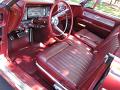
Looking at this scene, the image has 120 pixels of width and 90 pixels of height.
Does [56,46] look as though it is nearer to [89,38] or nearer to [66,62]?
[66,62]

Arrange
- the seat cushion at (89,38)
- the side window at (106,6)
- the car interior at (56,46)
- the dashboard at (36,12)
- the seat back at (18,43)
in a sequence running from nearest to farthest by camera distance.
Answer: the car interior at (56,46) → the dashboard at (36,12) → the seat back at (18,43) → the seat cushion at (89,38) → the side window at (106,6)

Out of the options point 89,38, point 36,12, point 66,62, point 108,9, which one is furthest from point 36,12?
point 108,9

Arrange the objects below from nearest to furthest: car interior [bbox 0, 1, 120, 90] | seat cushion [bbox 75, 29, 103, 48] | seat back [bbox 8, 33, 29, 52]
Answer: car interior [bbox 0, 1, 120, 90] < seat back [bbox 8, 33, 29, 52] < seat cushion [bbox 75, 29, 103, 48]

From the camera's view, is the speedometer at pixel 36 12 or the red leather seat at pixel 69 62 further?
the speedometer at pixel 36 12

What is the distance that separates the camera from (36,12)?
8.09 ft

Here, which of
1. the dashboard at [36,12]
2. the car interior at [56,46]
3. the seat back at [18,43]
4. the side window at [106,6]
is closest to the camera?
the car interior at [56,46]

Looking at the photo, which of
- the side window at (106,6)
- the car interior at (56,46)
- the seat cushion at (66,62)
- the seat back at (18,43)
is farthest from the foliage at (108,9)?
the seat back at (18,43)

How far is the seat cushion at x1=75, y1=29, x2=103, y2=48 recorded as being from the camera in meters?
3.26

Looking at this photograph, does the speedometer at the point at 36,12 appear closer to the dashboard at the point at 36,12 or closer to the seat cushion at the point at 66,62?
the dashboard at the point at 36,12

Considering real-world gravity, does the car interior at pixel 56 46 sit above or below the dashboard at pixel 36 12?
below

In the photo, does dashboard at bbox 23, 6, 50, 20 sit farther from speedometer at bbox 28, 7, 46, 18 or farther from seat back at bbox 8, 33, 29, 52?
seat back at bbox 8, 33, 29, 52

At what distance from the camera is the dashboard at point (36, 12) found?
2.32 m

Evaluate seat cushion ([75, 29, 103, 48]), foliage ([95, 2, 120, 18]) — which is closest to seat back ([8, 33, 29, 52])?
seat cushion ([75, 29, 103, 48])

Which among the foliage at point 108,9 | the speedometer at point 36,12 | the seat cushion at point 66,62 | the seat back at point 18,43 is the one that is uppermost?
the speedometer at point 36,12
